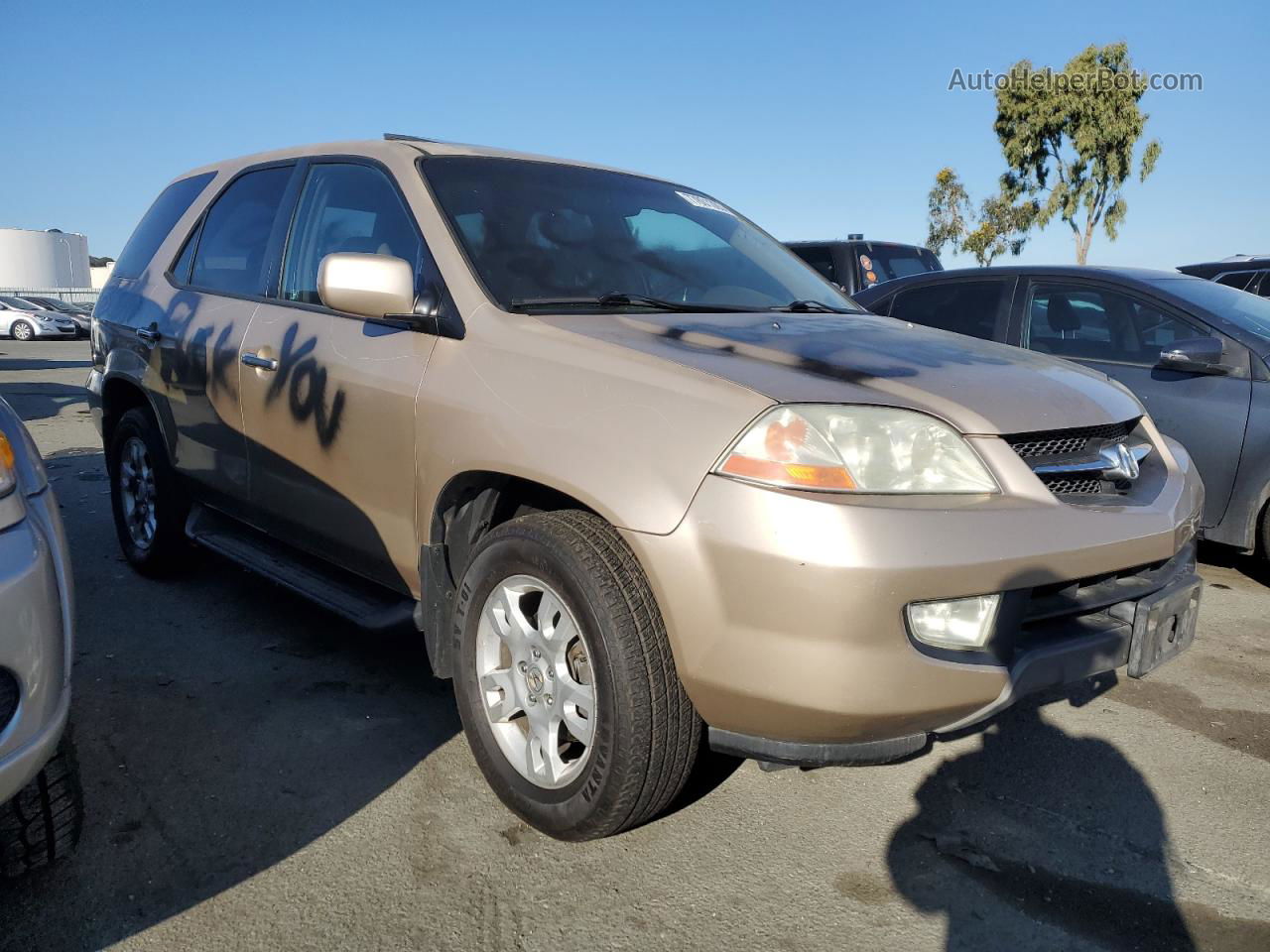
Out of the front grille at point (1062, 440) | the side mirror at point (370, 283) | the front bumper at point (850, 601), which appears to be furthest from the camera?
the side mirror at point (370, 283)

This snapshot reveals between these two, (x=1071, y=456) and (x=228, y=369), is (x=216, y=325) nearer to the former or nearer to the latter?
(x=228, y=369)

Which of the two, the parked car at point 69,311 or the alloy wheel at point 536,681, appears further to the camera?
the parked car at point 69,311

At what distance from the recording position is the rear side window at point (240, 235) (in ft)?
12.3

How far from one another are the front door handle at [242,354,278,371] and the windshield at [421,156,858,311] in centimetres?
84

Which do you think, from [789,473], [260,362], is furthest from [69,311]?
[789,473]

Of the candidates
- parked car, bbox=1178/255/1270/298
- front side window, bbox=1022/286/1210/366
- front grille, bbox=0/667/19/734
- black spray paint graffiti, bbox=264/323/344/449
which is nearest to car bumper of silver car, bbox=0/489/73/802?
front grille, bbox=0/667/19/734

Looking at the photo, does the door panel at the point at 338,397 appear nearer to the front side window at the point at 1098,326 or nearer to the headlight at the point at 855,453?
the headlight at the point at 855,453

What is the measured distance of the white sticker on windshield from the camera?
12.7ft

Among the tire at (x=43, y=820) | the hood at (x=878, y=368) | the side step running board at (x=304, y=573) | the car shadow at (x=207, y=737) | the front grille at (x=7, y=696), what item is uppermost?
the hood at (x=878, y=368)

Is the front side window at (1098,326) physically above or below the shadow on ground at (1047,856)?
above

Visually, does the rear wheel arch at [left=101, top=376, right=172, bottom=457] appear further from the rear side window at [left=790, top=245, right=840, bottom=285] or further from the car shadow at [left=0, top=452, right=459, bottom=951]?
the rear side window at [left=790, top=245, right=840, bottom=285]

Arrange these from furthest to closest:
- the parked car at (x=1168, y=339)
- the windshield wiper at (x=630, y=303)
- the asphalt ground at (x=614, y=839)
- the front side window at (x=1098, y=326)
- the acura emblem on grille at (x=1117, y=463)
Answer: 1. the front side window at (x=1098, y=326)
2. the parked car at (x=1168, y=339)
3. the windshield wiper at (x=630, y=303)
4. the acura emblem on grille at (x=1117, y=463)
5. the asphalt ground at (x=614, y=839)

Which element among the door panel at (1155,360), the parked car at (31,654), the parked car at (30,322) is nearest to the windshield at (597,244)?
the parked car at (31,654)

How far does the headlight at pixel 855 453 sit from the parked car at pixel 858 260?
318 inches
